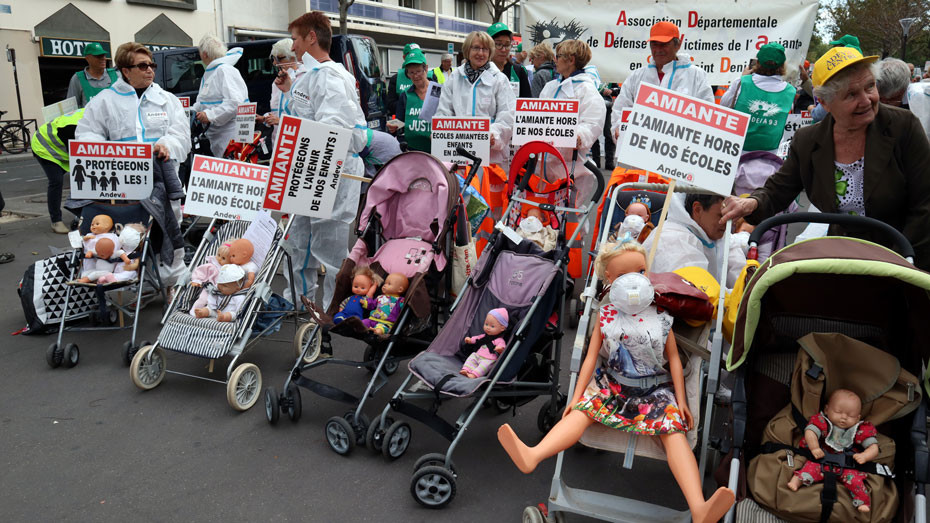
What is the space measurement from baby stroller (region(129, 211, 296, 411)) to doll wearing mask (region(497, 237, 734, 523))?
2038 mm

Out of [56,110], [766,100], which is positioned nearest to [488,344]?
[766,100]

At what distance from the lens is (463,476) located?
146 inches

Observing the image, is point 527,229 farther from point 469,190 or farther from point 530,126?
point 530,126

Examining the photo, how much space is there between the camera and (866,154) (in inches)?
126

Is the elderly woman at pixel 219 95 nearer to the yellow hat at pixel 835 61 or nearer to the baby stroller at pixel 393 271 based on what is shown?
the baby stroller at pixel 393 271

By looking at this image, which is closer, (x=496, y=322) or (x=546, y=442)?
(x=546, y=442)

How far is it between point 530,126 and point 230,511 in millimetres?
4107

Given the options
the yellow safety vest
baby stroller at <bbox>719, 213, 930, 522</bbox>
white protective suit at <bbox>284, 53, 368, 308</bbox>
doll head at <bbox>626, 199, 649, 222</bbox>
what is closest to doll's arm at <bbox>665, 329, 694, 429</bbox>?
baby stroller at <bbox>719, 213, 930, 522</bbox>

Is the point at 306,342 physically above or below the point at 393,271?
below

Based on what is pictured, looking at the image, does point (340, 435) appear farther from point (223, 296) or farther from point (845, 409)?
point (845, 409)

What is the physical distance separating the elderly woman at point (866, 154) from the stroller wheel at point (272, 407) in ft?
9.11

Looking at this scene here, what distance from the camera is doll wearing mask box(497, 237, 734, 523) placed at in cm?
296

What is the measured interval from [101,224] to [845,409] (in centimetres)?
509

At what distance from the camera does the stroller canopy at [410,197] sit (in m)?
4.59
